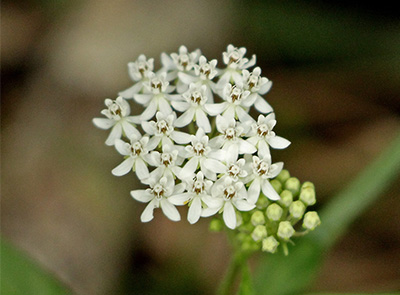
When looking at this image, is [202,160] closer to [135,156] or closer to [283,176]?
[135,156]

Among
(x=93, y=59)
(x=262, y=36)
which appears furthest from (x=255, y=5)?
(x=93, y=59)

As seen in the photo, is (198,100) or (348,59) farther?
(348,59)

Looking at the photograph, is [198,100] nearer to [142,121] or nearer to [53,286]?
[142,121]

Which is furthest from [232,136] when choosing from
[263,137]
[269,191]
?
[269,191]

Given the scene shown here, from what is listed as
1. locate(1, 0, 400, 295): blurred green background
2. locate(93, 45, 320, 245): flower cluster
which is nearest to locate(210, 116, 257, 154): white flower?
locate(93, 45, 320, 245): flower cluster

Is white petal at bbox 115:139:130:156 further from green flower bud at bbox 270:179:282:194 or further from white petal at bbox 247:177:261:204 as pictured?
green flower bud at bbox 270:179:282:194

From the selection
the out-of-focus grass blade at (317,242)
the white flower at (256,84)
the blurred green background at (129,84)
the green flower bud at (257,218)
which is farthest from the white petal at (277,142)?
the blurred green background at (129,84)

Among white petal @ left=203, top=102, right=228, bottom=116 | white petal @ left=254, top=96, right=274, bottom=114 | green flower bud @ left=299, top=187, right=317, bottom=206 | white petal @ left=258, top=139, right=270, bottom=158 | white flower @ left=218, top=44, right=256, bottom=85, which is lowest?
green flower bud @ left=299, top=187, right=317, bottom=206
